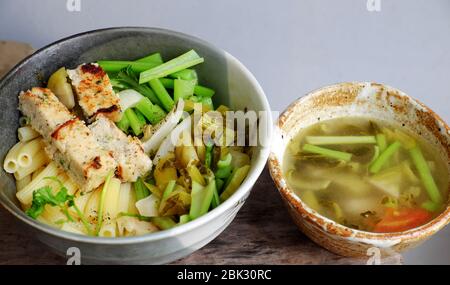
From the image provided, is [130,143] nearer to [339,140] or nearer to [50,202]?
[50,202]

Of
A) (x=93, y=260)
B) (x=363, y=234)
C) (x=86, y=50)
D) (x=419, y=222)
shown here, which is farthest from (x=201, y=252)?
(x=86, y=50)

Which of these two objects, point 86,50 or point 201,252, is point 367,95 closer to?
point 201,252

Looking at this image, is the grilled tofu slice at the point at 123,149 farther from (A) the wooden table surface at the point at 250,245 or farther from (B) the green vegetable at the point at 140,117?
(A) the wooden table surface at the point at 250,245

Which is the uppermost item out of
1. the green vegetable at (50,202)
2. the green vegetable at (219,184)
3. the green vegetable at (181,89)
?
the green vegetable at (181,89)

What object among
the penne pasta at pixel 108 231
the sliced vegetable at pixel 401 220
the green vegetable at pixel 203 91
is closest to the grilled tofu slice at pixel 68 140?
the penne pasta at pixel 108 231

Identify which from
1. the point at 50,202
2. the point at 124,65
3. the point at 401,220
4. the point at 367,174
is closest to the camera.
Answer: the point at 50,202

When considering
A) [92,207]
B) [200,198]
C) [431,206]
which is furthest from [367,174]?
[92,207]
